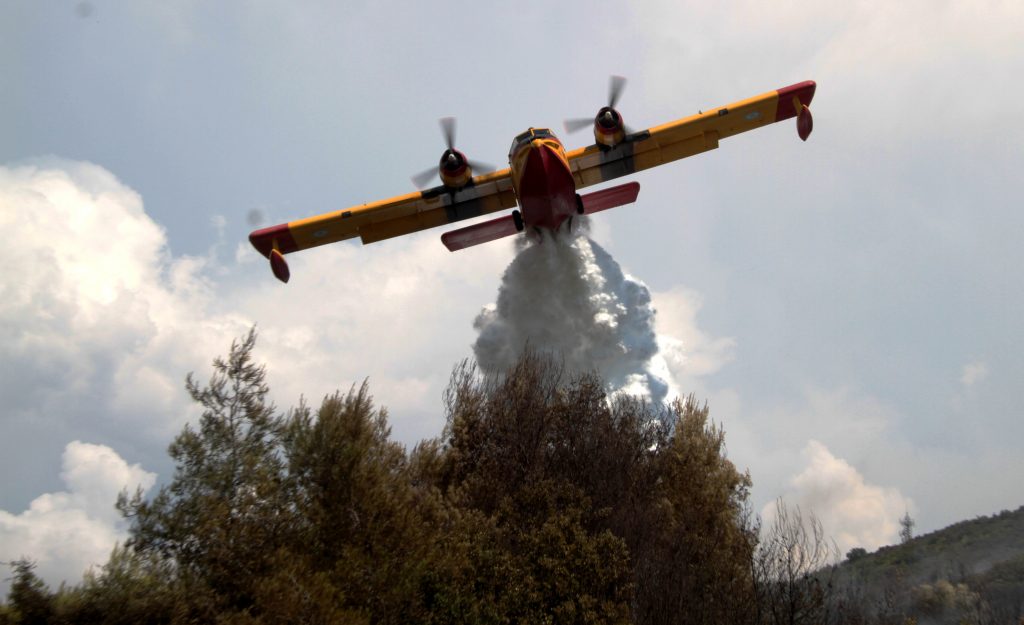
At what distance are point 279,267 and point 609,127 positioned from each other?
9639mm

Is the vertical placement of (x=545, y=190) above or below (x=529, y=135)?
below

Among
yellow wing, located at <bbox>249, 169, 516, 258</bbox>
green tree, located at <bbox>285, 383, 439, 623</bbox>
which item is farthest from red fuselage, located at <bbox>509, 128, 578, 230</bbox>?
green tree, located at <bbox>285, 383, 439, 623</bbox>

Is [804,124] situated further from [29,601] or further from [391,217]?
[29,601]

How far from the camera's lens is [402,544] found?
10672 millimetres

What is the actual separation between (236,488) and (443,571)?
3.34m

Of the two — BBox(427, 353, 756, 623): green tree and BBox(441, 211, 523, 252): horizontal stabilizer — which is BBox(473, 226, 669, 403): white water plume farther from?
BBox(441, 211, 523, 252): horizontal stabilizer

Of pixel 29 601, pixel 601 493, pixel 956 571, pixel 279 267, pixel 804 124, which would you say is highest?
pixel 804 124

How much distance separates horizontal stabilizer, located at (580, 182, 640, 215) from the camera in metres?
18.7

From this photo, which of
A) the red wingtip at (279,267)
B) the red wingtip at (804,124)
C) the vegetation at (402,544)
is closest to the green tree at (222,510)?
the vegetation at (402,544)

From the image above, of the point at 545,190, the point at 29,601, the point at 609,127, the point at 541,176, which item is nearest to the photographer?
the point at 29,601

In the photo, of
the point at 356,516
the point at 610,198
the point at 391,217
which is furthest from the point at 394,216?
the point at 356,516

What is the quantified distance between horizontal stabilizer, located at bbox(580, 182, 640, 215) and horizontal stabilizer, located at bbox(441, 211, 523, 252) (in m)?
1.89

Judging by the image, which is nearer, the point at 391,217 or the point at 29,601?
the point at 29,601

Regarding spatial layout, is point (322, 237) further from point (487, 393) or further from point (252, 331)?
point (252, 331)
